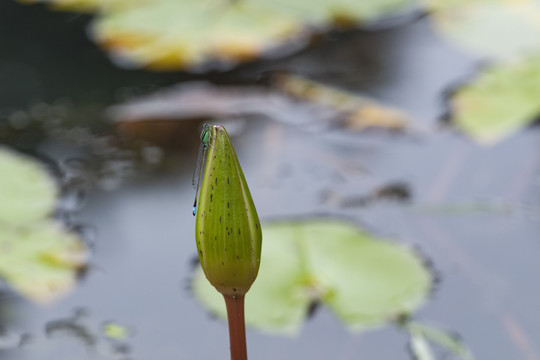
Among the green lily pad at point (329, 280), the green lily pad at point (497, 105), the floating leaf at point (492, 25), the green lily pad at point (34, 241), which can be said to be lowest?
the green lily pad at point (329, 280)

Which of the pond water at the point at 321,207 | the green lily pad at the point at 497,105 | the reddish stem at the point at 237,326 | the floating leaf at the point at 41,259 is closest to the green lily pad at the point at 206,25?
the pond water at the point at 321,207

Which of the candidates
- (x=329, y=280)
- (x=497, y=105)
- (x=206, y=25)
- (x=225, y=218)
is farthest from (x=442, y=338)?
(x=206, y=25)

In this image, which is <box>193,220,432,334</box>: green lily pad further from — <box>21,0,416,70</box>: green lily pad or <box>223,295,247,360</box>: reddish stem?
<box>21,0,416,70</box>: green lily pad

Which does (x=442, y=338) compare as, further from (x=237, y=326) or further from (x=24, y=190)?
(x=24, y=190)

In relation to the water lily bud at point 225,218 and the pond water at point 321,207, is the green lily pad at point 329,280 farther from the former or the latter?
the water lily bud at point 225,218

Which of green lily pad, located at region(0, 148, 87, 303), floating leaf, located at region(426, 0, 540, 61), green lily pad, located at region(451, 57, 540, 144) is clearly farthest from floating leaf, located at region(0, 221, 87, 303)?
floating leaf, located at region(426, 0, 540, 61)

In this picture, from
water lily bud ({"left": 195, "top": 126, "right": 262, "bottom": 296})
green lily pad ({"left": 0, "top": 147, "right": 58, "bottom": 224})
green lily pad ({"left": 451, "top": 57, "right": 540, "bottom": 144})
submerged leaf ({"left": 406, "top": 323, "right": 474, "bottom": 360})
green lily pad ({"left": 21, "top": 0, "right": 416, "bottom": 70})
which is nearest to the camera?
water lily bud ({"left": 195, "top": 126, "right": 262, "bottom": 296})
